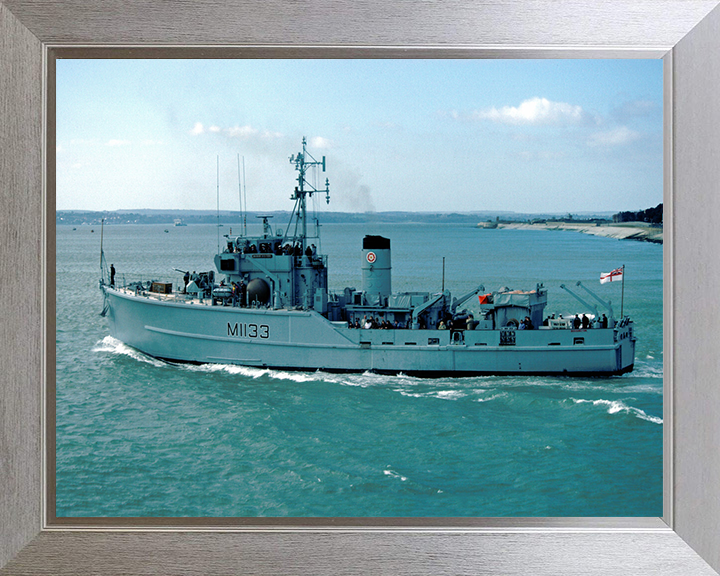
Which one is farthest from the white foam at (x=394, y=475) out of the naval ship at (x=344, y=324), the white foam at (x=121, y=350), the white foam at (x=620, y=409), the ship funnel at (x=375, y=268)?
the white foam at (x=121, y=350)

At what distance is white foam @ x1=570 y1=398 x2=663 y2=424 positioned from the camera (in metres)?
8.12

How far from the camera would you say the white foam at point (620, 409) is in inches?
320

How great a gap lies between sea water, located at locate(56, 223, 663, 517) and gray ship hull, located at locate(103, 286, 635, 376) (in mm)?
198

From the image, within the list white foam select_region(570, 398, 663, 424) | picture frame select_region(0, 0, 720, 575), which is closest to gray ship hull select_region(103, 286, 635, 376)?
white foam select_region(570, 398, 663, 424)

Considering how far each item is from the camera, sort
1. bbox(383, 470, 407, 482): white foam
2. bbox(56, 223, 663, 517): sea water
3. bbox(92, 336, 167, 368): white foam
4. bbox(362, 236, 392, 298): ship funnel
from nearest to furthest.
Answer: bbox(56, 223, 663, 517): sea water, bbox(383, 470, 407, 482): white foam, bbox(362, 236, 392, 298): ship funnel, bbox(92, 336, 167, 368): white foam

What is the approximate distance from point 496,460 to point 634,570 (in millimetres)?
3422

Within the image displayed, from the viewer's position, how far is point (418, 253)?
92.9ft

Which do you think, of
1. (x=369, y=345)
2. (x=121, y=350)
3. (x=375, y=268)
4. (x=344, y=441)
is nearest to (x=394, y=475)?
(x=344, y=441)

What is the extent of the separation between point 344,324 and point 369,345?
0.47 metres

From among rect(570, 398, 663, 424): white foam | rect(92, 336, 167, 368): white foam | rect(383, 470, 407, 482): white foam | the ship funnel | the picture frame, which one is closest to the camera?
the picture frame

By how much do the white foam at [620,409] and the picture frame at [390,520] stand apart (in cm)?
542

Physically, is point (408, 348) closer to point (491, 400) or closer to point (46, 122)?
point (491, 400)

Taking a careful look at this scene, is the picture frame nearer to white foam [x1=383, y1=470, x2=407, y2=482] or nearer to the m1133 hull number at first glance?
white foam [x1=383, y1=470, x2=407, y2=482]

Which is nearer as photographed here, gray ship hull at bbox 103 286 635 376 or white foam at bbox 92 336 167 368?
gray ship hull at bbox 103 286 635 376
